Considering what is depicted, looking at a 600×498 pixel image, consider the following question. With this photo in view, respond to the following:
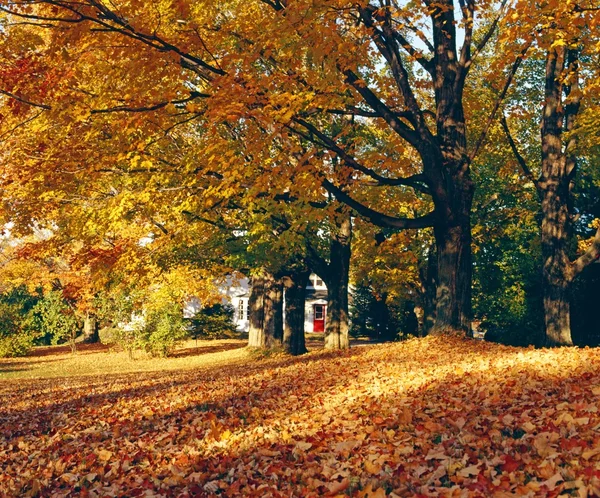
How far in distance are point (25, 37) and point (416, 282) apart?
27.5 meters

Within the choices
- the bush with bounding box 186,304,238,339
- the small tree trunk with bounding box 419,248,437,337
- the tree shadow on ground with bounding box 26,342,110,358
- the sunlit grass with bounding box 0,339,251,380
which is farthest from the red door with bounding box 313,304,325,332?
the small tree trunk with bounding box 419,248,437,337

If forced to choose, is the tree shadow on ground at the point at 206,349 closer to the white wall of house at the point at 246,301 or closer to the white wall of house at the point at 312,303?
→ the white wall of house at the point at 246,301

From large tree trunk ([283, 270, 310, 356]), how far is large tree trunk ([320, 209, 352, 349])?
9.43ft

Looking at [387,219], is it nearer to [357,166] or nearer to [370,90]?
[357,166]

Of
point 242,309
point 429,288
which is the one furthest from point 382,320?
point 242,309

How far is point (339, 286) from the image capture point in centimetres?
2381

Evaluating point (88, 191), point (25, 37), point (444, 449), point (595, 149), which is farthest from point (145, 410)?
point (595, 149)

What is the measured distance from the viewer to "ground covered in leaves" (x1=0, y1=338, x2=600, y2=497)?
5273mm

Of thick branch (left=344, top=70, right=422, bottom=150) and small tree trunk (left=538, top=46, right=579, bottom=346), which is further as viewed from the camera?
small tree trunk (left=538, top=46, right=579, bottom=346)

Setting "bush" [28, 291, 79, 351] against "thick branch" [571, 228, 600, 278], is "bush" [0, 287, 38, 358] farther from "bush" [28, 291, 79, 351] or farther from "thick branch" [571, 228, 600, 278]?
"thick branch" [571, 228, 600, 278]

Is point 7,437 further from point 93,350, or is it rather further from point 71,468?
point 93,350

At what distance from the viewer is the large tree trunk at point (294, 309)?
2648 cm

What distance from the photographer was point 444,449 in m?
5.89

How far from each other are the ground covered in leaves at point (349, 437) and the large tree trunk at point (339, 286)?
11.6 m
